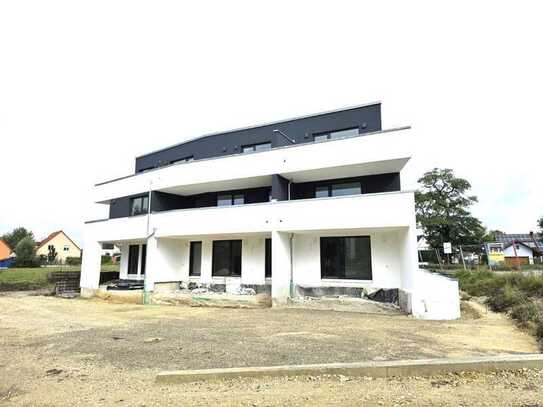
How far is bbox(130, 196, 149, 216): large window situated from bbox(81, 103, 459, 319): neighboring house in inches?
4.7

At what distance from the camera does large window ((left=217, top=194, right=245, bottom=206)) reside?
1828 cm

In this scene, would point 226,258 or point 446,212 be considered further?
point 446,212

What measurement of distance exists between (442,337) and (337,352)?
337cm

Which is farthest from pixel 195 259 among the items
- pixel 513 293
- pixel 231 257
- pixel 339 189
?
pixel 513 293

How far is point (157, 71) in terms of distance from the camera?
12375 mm

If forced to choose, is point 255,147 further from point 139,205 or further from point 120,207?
point 120,207

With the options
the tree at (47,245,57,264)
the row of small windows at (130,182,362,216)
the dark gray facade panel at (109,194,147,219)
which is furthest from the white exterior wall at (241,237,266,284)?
the tree at (47,245,57,264)

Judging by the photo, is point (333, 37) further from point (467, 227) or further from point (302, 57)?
point (467, 227)

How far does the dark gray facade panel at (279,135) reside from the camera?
52.3ft

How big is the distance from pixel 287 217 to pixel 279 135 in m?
5.01

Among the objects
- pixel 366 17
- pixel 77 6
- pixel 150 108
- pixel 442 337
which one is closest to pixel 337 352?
pixel 442 337

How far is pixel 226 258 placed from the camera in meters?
17.9

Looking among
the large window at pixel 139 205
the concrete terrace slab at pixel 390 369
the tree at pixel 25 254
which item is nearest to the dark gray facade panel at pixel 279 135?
the large window at pixel 139 205

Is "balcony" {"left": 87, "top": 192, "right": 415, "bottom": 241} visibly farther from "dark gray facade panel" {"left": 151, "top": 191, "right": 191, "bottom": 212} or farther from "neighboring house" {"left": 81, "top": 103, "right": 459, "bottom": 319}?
"dark gray facade panel" {"left": 151, "top": 191, "right": 191, "bottom": 212}
